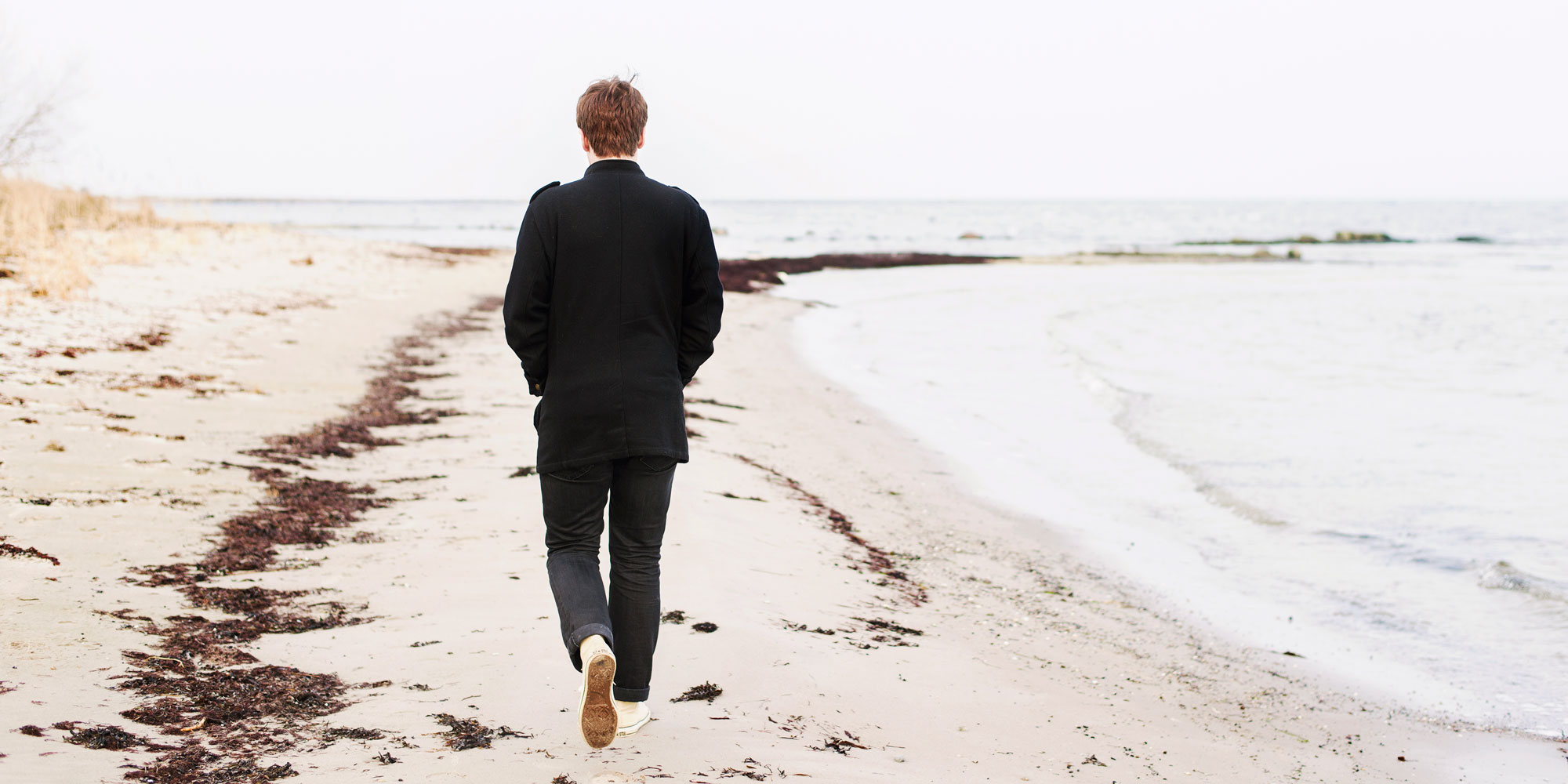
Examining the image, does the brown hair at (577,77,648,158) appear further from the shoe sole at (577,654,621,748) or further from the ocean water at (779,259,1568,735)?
the ocean water at (779,259,1568,735)

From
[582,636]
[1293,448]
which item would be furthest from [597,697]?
[1293,448]

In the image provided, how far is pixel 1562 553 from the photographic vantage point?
6.90 meters

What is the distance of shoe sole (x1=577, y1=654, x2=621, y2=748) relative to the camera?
2.68 m

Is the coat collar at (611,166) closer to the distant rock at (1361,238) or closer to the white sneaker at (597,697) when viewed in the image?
the white sneaker at (597,697)

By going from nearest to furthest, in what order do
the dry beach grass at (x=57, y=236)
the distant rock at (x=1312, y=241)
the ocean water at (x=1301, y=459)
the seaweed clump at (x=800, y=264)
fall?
the ocean water at (x=1301, y=459) → the dry beach grass at (x=57, y=236) → the seaweed clump at (x=800, y=264) → the distant rock at (x=1312, y=241)

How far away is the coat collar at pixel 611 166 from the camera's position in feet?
8.96

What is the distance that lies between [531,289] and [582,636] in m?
0.95

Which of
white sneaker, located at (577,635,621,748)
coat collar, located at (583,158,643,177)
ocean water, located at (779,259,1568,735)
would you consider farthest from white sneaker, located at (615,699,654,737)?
ocean water, located at (779,259,1568,735)

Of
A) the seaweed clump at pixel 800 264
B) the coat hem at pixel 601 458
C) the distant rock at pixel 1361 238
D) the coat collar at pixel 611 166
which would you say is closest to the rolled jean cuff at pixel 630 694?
the coat hem at pixel 601 458

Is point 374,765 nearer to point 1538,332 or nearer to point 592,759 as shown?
point 592,759

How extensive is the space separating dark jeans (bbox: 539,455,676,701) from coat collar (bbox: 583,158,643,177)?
30.7 inches

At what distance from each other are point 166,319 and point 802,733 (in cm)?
1041

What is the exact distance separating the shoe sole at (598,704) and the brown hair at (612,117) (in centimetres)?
136

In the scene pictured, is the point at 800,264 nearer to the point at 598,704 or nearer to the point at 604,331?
the point at 604,331
